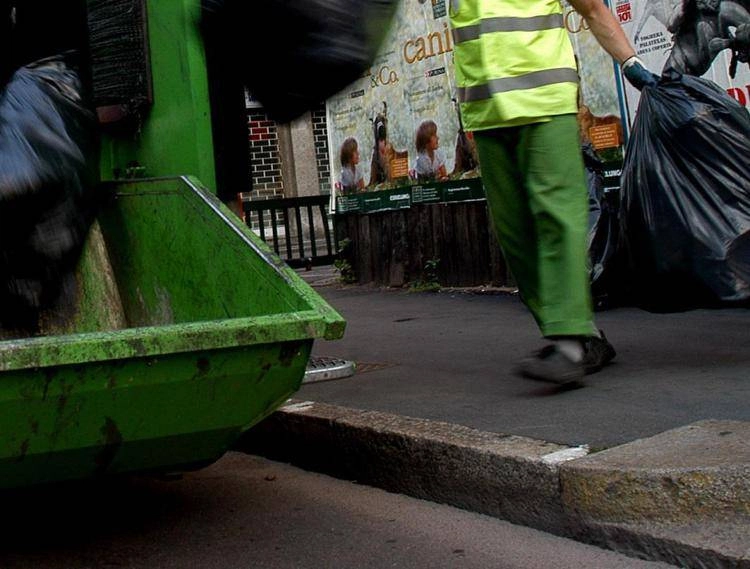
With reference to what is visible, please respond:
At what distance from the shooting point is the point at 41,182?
12.1ft

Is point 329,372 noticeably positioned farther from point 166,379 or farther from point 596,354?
point 166,379

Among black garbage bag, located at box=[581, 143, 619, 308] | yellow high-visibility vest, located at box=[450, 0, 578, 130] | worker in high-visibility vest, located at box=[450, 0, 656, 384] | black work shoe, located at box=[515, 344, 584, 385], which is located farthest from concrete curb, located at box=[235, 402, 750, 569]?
black garbage bag, located at box=[581, 143, 619, 308]

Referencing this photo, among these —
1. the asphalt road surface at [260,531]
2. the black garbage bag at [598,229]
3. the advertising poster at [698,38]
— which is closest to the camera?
the asphalt road surface at [260,531]

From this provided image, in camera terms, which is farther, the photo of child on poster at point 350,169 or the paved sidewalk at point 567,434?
the photo of child on poster at point 350,169

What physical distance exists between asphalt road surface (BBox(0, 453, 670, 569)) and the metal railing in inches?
301

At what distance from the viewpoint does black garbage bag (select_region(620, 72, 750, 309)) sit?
440 cm

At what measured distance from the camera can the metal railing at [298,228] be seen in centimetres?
1189

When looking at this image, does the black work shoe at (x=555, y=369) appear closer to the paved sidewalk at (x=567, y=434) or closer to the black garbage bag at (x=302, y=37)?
the paved sidewalk at (x=567, y=434)

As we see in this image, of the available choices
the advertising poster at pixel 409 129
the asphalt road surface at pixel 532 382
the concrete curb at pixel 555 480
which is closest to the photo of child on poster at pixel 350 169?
the advertising poster at pixel 409 129

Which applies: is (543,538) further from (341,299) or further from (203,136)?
(341,299)

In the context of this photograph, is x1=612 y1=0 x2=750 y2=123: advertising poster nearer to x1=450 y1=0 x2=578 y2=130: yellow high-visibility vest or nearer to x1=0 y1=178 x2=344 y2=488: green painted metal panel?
x1=450 y1=0 x2=578 y2=130: yellow high-visibility vest

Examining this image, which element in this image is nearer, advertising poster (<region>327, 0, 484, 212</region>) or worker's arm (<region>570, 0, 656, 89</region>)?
worker's arm (<region>570, 0, 656, 89</region>)

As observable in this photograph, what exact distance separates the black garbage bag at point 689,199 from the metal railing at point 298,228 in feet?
23.1

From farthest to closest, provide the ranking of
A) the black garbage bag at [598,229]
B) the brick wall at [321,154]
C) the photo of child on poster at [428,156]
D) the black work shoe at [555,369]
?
the brick wall at [321,154] < the photo of child on poster at [428,156] < the black garbage bag at [598,229] < the black work shoe at [555,369]
